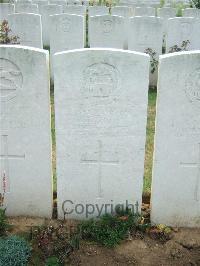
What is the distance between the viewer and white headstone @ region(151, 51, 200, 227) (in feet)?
14.0

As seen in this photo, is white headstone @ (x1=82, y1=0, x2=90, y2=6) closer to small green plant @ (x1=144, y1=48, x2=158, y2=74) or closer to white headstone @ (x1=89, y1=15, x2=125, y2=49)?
white headstone @ (x1=89, y1=15, x2=125, y2=49)

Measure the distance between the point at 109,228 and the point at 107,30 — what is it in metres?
6.19

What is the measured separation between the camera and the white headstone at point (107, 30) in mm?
9812

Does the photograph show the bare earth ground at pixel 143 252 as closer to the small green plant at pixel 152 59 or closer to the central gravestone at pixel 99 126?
the central gravestone at pixel 99 126

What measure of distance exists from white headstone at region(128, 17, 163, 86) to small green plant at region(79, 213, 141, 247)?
5915 mm

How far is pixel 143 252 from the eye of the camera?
14.6 ft

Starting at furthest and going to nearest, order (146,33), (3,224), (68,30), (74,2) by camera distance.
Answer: (74,2)
(146,33)
(68,30)
(3,224)

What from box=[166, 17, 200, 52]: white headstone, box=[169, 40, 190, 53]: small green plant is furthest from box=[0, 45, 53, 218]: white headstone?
box=[166, 17, 200, 52]: white headstone

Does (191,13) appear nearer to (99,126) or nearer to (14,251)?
(99,126)

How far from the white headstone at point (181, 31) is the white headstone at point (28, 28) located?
300cm

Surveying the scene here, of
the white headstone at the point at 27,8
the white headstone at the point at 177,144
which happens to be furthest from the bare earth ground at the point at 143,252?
the white headstone at the point at 27,8

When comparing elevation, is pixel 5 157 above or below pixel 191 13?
below

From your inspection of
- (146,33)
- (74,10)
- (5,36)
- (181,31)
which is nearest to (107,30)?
(146,33)

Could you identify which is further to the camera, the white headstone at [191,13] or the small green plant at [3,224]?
the white headstone at [191,13]
